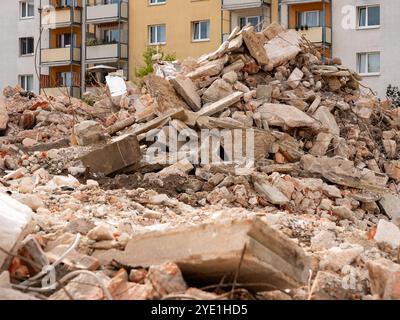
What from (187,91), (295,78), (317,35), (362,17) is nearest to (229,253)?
(187,91)

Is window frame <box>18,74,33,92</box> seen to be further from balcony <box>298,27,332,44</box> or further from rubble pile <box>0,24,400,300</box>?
rubble pile <box>0,24,400,300</box>

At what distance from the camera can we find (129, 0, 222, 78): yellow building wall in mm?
32031

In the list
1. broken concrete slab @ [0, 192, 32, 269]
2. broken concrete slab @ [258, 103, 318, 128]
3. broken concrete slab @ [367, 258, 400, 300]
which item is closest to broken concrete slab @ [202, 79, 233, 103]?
broken concrete slab @ [258, 103, 318, 128]

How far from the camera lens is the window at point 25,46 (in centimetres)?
3734

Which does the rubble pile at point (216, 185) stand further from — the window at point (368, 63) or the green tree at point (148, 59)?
the window at point (368, 63)

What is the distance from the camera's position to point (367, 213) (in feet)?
36.3

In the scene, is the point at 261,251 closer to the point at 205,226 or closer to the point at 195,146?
the point at 205,226

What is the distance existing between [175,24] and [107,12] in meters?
3.56

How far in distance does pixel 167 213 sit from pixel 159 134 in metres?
3.13

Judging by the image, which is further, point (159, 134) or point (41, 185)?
point (159, 134)

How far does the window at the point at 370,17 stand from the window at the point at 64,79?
14102 millimetres

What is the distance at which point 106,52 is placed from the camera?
34438 mm

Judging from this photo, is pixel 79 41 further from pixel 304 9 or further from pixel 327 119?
pixel 327 119
